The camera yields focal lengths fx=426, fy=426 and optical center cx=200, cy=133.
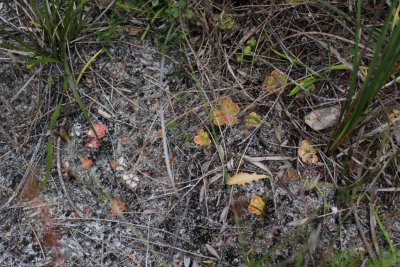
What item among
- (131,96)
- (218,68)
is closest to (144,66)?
(131,96)

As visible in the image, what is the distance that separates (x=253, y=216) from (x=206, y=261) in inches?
9.5

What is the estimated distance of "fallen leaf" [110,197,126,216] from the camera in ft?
5.20

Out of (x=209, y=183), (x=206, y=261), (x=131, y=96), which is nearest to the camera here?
(x=206, y=261)

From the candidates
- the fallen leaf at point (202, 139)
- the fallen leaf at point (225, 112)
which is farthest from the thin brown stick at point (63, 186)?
the fallen leaf at point (225, 112)

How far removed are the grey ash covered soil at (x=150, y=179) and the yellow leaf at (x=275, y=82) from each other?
0.14ft

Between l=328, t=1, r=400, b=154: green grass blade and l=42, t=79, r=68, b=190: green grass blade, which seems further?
l=42, t=79, r=68, b=190: green grass blade

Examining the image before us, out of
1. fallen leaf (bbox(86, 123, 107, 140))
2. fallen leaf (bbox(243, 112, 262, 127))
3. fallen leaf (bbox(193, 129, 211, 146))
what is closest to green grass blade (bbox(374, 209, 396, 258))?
fallen leaf (bbox(243, 112, 262, 127))

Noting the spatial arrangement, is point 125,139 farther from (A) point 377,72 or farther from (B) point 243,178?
(A) point 377,72

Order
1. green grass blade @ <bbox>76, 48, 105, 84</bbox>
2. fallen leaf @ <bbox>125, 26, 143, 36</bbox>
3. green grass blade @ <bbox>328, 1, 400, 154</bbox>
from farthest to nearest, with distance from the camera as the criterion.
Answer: fallen leaf @ <bbox>125, 26, 143, 36</bbox>
green grass blade @ <bbox>76, 48, 105, 84</bbox>
green grass blade @ <bbox>328, 1, 400, 154</bbox>

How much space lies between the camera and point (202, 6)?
5.84 ft

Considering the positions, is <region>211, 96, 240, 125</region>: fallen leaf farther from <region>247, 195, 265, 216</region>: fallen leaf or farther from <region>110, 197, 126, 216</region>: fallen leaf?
<region>110, 197, 126, 216</region>: fallen leaf

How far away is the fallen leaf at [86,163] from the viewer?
65.0 inches

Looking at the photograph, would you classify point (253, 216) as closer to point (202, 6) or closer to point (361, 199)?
point (361, 199)

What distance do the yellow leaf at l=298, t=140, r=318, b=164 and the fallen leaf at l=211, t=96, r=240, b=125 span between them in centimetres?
28
